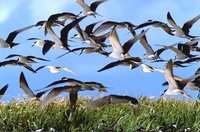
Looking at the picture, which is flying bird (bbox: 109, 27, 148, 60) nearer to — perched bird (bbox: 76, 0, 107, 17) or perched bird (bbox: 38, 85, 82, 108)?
perched bird (bbox: 38, 85, 82, 108)

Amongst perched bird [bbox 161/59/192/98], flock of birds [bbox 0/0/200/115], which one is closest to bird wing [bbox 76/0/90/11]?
flock of birds [bbox 0/0/200/115]

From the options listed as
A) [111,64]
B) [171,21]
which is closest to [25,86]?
[111,64]

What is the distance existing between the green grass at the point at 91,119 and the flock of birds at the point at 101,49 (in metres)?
0.28

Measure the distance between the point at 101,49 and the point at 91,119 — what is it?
3.30 feet

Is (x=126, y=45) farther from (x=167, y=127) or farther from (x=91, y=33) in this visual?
(x=167, y=127)

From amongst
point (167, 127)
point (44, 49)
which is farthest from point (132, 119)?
point (44, 49)

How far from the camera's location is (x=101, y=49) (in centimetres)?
739

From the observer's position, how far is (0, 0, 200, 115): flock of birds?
6.66 meters

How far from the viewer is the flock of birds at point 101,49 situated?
6.66m

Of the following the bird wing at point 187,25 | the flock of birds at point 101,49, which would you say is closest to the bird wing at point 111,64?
the flock of birds at point 101,49

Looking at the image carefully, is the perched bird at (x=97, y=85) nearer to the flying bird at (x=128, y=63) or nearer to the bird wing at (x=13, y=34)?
the flying bird at (x=128, y=63)

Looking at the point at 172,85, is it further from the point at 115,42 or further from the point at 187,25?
the point at 187,25

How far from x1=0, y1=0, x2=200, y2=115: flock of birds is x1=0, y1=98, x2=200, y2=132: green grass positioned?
275 millimetres

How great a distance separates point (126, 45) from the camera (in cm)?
690
